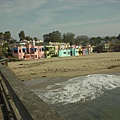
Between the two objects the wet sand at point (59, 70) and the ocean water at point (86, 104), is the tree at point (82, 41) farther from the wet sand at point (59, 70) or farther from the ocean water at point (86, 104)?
the ocean water at point (86, 104)

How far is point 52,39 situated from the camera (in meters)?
114

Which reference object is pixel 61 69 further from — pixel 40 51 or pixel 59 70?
pixel 40 51

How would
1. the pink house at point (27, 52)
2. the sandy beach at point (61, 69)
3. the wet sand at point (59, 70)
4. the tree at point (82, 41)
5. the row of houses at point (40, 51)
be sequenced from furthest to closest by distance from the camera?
1. the tree at point (82, 41)
2. the row of houses at point (40, 51)
3. the pink house at point (27, 52)
4. the sandy beach at point (61, 69)
5. the wet sand at point (59, 70)

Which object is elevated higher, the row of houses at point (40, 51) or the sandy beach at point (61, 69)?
the row of houses at point (40, 51)

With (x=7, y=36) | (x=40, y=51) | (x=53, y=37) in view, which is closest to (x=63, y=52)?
(x=40, y=51)

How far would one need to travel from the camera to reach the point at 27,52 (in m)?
57.8

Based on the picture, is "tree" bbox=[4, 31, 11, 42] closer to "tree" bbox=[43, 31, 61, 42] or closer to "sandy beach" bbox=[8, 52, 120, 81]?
"tree" bbox=[43, 31, 61, 42]

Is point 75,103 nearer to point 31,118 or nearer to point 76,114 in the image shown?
point 76,114

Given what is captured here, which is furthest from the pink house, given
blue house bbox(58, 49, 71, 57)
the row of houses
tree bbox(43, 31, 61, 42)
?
tree bbox(43, 31, 61, 42)

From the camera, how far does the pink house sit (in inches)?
2137

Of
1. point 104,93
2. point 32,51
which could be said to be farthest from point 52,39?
point 104,93

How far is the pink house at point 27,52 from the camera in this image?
178 feet

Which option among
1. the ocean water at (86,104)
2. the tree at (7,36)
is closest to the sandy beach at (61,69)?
the ocean water at (86,104)

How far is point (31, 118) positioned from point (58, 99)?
9.02m
